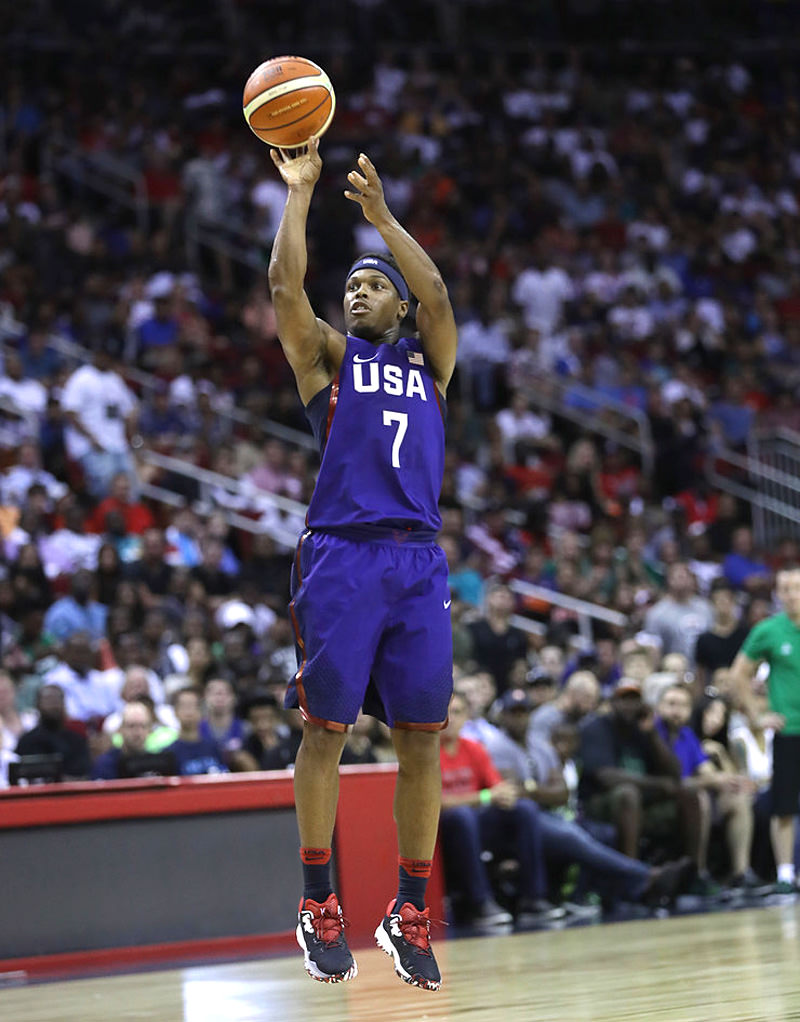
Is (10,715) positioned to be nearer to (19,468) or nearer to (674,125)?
(19,468)

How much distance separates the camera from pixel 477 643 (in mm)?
11180

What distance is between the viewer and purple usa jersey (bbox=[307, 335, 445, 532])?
15.7ft

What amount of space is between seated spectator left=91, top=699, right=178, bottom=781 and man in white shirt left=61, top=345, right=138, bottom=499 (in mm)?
3931

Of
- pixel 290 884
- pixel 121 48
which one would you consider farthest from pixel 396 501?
pixel 121 48

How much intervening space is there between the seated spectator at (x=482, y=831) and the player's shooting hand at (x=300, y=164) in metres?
4.01

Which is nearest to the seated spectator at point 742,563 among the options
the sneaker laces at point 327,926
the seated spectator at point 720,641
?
the seated spectator at point 720,641

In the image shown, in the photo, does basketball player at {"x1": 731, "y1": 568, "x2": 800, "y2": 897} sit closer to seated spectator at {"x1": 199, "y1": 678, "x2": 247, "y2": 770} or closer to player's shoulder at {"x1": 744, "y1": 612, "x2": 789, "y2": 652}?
player's shoulder at {"x1": 744, "y1": 612, "x2": 789, "y2": 652}

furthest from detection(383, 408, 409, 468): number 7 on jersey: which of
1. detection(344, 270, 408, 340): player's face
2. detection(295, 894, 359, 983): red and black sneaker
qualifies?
detection(295, 894, 359, 983): red and black sneaker

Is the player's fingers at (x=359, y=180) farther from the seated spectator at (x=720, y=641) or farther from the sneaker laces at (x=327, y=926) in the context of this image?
the seated spectator at (x=720, y=641)

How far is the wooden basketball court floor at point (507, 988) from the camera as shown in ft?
15.2

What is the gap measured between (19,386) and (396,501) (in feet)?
27.4

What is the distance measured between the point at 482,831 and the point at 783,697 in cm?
187

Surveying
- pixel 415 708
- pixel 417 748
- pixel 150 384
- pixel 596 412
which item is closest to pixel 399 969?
pixel 417 748

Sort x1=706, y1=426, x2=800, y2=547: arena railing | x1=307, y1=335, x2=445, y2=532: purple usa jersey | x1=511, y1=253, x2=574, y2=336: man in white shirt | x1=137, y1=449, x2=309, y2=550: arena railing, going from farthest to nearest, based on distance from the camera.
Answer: x1=511, y1=253, x2=574, y2=336: man in white shirt → x1=706, y1=426, x2=800, y2=547: arena railing → x1=137, y1=449, x2=309, y2=550: arena railing → x1=307, y1=335, x2=445, y2=532: purple usa jersey
